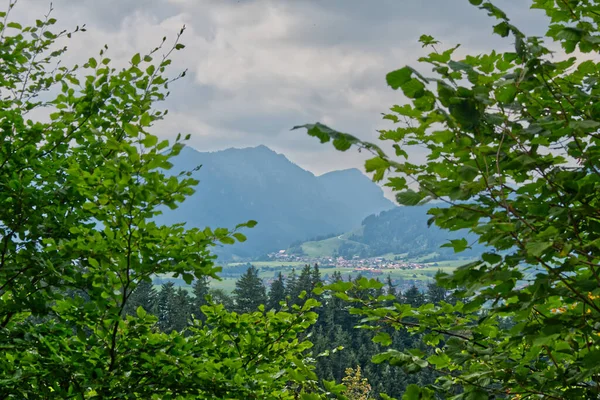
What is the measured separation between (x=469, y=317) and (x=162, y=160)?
9.21 ft

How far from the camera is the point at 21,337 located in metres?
3.82

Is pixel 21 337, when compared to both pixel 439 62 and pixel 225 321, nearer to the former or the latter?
pixel 225 321

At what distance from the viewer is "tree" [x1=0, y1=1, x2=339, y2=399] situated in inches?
137

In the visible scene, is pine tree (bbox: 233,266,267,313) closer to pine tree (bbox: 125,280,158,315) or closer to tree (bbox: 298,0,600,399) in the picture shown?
pine tree (bbox: 125,280,158,315)

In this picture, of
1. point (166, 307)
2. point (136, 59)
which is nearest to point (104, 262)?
point (136, 59)

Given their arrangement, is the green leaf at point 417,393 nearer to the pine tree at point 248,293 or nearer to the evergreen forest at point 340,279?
the evergreen forest at point 340,279

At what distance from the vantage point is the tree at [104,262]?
348 centimetres

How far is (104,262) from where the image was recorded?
3506 mm

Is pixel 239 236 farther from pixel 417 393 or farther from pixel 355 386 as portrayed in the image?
pixel 355 386

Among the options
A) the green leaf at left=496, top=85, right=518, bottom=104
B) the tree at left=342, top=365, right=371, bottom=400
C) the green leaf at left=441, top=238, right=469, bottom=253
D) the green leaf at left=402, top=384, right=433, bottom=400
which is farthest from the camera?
the tree at left=342, top=365, right=371, bottom=400

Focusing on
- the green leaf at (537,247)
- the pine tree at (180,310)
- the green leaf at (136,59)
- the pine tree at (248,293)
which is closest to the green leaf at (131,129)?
the green leaf at (136,59)

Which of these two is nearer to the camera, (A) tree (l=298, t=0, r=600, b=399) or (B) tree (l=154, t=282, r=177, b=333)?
(A) tree (l=298, t=0, r=600, b=399)

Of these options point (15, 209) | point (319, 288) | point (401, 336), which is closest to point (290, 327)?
point (319, 288)

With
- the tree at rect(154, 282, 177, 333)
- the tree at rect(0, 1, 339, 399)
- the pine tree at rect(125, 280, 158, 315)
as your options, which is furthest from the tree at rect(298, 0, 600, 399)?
the tree at rect(154, 282, 177, 333)
